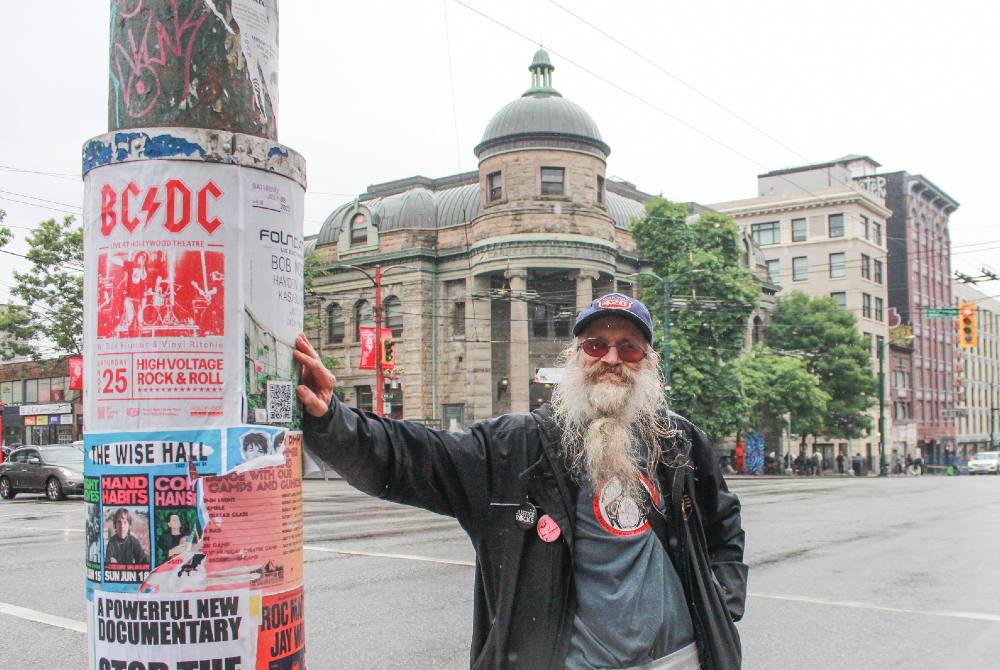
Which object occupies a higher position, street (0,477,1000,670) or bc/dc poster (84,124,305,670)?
bc/dc poster (84,124,305,670)

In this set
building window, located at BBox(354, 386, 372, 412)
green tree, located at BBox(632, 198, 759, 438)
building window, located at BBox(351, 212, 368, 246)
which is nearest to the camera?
green tree, located at BBox(632, 198, 759, 438)

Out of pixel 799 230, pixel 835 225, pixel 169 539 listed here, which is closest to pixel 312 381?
pixel 169 539

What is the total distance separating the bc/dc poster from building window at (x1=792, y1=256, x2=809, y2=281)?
75.1 m

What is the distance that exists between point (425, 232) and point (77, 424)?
26.1 meters

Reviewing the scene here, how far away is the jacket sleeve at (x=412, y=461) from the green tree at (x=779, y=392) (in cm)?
4035

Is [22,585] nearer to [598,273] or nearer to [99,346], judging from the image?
[99,346]

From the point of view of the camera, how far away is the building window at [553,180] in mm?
40906

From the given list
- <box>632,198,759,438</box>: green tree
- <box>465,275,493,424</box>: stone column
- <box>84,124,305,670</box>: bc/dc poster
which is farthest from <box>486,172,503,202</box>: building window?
<box>84,124,305,670</box>: bc/dc poster

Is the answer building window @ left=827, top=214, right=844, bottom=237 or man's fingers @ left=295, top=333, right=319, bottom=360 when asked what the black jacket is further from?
building window @ left=827, top=214, right=844, bottom=237

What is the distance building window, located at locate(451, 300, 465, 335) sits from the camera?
4431 cm

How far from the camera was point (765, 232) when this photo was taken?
2960 inches

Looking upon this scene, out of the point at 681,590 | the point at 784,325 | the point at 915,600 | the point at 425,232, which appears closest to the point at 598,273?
the point at 425,232

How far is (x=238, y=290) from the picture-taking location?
2264 millimetres

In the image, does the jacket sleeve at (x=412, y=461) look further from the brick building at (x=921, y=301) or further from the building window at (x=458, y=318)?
the brick building at (x=921, y=301)
